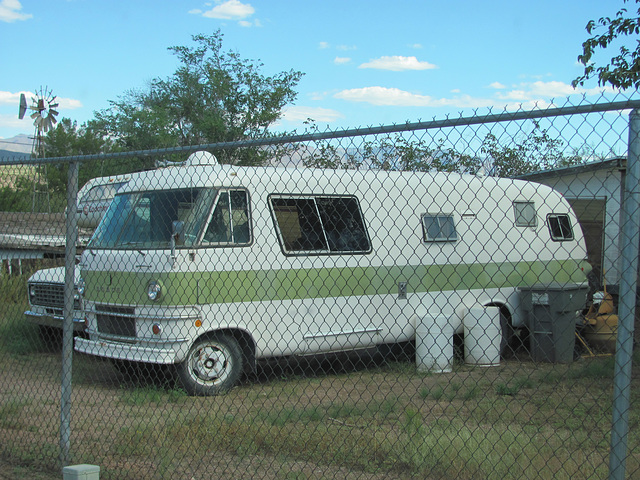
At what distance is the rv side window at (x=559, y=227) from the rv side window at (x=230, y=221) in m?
4.87

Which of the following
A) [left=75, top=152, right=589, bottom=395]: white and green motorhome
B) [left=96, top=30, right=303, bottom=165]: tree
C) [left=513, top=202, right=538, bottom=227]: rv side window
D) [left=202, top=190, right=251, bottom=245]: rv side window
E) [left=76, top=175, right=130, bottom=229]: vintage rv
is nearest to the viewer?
[left=75, top=152, right=589, bottom=395]: white and green motorhome

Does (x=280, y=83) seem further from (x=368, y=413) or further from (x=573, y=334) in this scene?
(x=368, y=413)

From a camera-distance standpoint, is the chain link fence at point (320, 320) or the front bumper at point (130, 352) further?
the front bumper at point (130, 352)

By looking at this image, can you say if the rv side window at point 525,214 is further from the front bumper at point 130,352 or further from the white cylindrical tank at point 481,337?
the front bumper at point 130,352

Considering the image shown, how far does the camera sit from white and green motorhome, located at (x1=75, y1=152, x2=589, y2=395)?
22.7ft

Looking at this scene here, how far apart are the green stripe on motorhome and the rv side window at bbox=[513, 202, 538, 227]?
3.01ft

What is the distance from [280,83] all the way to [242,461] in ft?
80.7

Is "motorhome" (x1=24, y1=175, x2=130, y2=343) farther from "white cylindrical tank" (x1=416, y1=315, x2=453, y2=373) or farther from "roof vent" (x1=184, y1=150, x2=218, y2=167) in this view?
"white cylindrical tank" (x1=416, y1=315, x2=453, y2=373)

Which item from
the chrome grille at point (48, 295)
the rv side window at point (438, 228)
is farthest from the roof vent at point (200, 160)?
the rv side window at point (438, 228)

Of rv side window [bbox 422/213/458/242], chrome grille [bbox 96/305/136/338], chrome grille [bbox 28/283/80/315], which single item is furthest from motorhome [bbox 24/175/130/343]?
rv side window [bbox 422/213/458/242]

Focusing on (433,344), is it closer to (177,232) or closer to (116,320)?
(177,232)

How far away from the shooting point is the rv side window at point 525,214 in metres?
9.40

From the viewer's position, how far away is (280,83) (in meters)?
27.9

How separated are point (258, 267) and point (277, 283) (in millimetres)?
304
